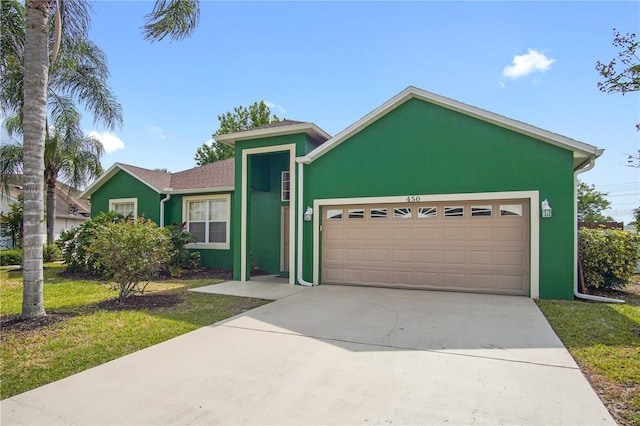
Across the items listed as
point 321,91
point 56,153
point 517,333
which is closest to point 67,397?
point 517,333

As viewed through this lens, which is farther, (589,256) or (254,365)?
(589,256)

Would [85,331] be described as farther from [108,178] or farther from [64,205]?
[64,205]

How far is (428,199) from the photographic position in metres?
8.95

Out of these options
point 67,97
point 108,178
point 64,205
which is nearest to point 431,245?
point 108,178

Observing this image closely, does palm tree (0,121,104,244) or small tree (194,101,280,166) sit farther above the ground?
small tree (194,101,280,166)

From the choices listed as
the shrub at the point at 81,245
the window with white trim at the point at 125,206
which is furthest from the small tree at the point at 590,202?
the shrub at the point at 81,245

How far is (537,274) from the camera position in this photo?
8023mm

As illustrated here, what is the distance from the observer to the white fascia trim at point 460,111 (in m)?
7.75

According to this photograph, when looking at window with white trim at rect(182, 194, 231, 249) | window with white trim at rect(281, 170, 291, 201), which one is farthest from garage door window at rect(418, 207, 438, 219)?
window with white trim at rect(182, 194, 231, 249)

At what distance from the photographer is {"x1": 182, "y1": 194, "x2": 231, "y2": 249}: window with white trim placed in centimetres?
1358

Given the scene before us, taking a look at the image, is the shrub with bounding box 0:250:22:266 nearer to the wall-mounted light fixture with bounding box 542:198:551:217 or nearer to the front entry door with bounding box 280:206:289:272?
the front entry door with bounding box 280:206:289:272

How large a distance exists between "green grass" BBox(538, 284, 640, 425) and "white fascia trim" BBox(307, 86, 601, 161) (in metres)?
3.34

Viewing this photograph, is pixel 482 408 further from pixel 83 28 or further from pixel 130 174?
pixel 130 174

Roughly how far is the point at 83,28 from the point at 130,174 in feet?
23.6
